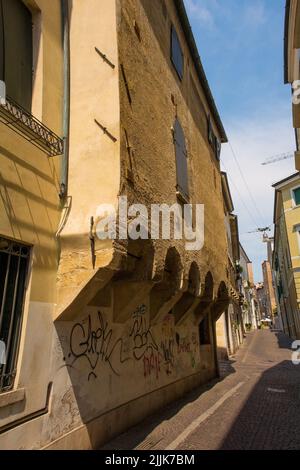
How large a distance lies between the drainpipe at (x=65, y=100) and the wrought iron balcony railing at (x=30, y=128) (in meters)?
0.21

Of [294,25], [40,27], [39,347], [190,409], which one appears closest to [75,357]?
[39,347]

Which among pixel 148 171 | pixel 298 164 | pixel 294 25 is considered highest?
pixel 294 25

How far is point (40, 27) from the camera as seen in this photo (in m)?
5.92

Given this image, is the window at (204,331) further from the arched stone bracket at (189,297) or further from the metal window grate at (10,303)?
the metal window grate at (10,303)

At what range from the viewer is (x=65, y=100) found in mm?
6289

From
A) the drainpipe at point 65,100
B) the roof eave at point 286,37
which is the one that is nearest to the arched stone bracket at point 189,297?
the drainpipe at point 65,100

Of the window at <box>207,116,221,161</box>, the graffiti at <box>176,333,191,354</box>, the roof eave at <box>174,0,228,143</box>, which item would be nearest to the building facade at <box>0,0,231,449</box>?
the graffiti at <box>176,333,191,354</box>

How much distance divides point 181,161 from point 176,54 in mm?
3291

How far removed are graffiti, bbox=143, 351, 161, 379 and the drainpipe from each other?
13.5 ft

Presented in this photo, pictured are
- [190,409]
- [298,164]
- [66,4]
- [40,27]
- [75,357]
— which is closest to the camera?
[75,357]

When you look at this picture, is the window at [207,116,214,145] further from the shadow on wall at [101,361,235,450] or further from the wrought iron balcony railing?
the wrought iron balcony railing

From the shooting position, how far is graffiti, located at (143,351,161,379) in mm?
7877
